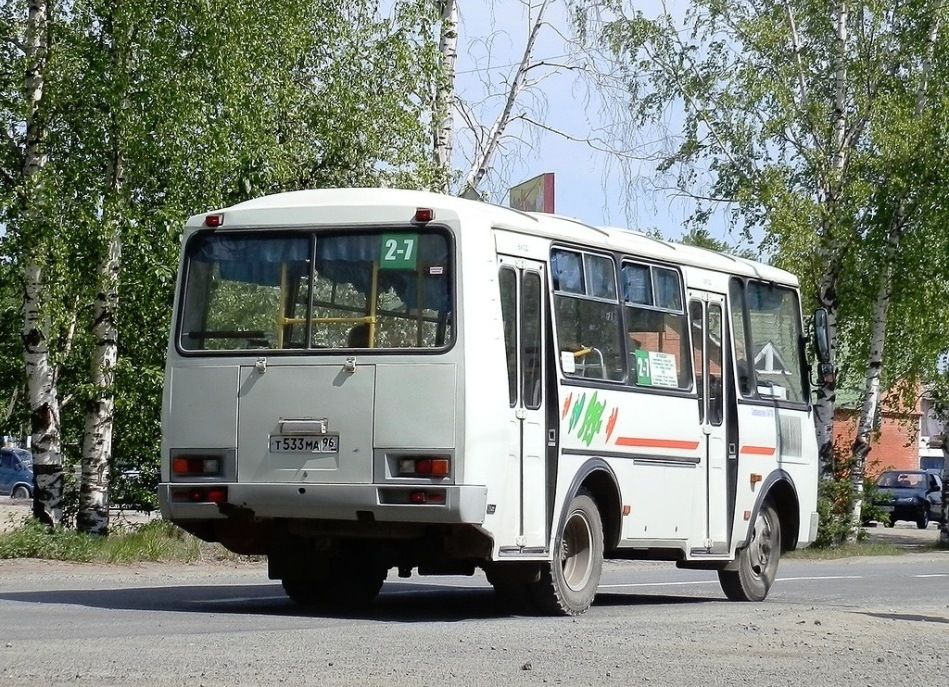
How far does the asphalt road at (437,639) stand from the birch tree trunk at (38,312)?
333 cm

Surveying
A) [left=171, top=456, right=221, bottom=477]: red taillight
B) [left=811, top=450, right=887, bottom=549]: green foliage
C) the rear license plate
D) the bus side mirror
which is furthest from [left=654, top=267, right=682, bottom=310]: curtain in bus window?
[left=811, top=450, right=887, bottom=549]: green foliage

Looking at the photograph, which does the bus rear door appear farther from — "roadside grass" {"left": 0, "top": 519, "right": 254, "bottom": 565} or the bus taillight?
"roadside grass" {"left": 0, "top": 519, "right": 254, "bottom": 565}

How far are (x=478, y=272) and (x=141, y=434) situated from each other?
41.6 ft

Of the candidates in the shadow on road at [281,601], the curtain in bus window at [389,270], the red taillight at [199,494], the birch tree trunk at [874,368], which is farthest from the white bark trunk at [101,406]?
the birch tree trunk at [874,368]

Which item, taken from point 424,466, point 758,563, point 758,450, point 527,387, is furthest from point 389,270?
point 758,563

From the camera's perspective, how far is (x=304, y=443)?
12992mm

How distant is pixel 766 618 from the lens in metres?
13.3

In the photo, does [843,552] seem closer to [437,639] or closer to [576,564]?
[576,564]

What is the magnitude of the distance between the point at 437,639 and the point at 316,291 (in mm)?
3259

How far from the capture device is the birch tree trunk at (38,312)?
2036 cm

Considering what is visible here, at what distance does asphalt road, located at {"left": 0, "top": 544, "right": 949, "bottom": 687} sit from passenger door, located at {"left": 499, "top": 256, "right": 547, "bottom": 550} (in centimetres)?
82

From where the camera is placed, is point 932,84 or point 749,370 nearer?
point 749,370

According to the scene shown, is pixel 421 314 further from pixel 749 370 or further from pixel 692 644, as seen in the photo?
pixel 749 370

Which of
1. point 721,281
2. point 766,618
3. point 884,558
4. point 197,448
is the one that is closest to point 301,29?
point 721,281
